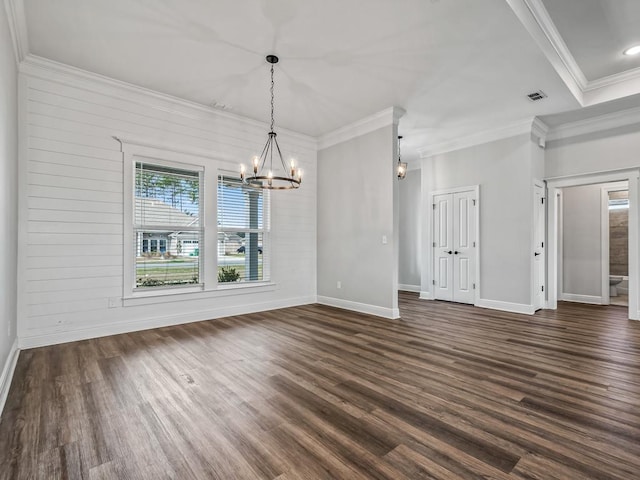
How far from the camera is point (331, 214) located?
6.08 metres

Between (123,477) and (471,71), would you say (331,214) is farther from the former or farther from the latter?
(123,477)

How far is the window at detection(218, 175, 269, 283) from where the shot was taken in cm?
514

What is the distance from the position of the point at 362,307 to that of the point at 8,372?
4.33 m

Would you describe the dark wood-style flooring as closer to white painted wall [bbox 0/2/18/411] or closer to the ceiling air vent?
white painted wall [bbox 0/2/18/411]

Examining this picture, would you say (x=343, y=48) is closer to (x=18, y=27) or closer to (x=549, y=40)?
(x=549, y=40)

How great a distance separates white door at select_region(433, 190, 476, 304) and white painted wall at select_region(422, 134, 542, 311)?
22 centimetres

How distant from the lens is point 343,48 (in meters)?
3.39

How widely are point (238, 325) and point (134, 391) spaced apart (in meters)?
2.05

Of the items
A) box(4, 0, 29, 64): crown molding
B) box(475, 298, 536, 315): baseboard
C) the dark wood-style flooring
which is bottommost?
the dark wood-style flooring

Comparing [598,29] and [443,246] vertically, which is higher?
[598,29]

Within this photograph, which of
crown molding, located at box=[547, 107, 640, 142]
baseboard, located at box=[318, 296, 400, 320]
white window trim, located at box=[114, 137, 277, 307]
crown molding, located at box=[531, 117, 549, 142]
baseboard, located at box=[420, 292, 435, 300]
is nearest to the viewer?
white window trim, located at box=[114, 137, 277, 307]

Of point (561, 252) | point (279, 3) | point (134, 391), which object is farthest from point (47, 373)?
point (561, 252)

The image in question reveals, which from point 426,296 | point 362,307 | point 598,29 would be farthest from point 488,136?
point 362,307

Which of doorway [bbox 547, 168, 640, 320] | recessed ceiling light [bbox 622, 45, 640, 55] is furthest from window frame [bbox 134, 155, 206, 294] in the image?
doorway [bbox 547, 168, 640, 320]
